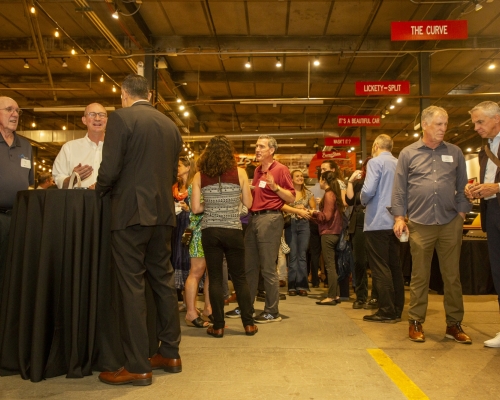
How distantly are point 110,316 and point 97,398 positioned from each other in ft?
1.81

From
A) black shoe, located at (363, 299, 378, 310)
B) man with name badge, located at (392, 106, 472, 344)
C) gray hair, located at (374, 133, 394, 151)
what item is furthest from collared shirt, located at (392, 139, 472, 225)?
black shoe, located at (363, 299, 378, 310)

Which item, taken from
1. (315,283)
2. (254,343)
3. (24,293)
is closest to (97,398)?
(24,293)

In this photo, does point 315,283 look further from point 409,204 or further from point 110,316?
point 110,316

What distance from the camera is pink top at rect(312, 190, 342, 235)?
6.39m

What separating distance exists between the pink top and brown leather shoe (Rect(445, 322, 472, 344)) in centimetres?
238

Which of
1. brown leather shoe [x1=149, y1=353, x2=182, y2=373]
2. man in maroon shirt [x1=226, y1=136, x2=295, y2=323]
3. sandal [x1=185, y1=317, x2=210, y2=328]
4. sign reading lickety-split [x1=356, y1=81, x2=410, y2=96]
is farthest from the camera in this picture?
sign reading lickety-split [x1=356, y1=81, x2=410, y2=96]

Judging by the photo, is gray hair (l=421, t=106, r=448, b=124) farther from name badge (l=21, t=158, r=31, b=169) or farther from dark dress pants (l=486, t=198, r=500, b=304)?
name badge (l=21, t=158, r=31, b=169)

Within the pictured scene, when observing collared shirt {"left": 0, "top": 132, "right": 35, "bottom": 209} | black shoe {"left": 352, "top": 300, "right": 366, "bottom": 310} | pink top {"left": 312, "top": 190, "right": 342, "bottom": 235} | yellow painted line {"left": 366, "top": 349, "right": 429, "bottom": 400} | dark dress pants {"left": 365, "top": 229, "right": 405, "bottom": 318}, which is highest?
collared shirt {"left": 0, "top": 132, "right": 35, "bottom": 209}

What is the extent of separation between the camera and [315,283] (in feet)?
27.5

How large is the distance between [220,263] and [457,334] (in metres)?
1.99

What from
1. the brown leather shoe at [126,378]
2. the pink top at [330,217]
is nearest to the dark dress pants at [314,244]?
the pink top at [330,217]

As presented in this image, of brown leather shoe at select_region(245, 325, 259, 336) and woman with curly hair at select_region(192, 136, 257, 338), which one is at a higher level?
woman with curly hair at select_region(192, 136, 257, 338)

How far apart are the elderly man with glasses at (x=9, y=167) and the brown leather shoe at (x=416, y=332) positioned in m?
3.12

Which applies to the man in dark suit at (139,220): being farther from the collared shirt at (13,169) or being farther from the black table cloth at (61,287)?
the collared shirt at (13,169)
